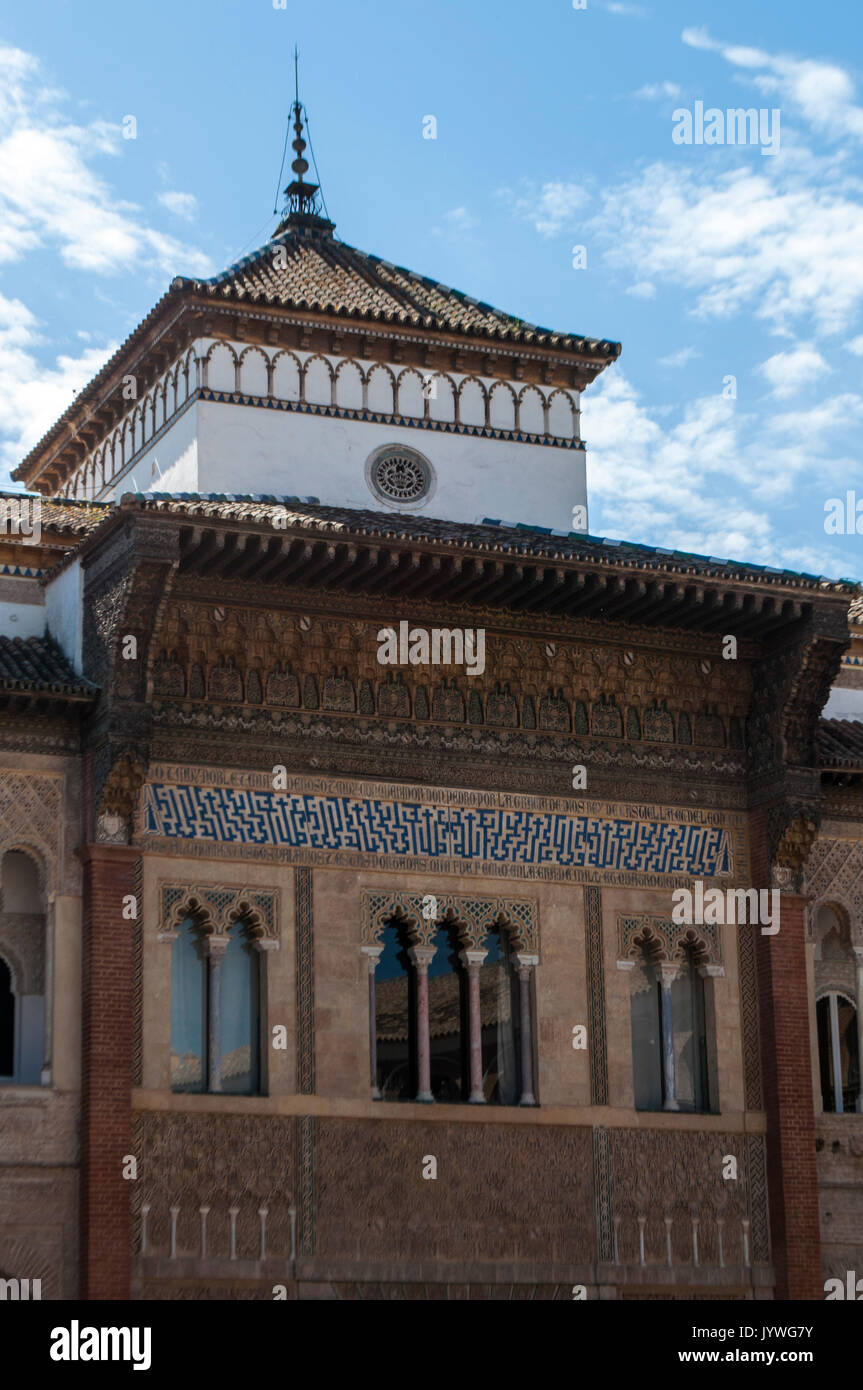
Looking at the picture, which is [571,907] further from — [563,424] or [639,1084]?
[563,424]

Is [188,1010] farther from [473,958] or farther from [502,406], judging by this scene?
[502,406]

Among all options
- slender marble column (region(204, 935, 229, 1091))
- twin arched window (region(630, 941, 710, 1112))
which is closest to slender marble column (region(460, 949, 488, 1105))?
twin arched window (region(630, 941, 710, 1112))

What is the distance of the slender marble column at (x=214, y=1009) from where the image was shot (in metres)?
15.7

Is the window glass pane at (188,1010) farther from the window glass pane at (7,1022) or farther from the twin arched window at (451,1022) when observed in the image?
the twin arched window at (451,1022)

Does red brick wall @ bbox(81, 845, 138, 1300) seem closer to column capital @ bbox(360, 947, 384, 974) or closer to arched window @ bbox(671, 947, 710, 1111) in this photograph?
column capital @ bbox(360, 947, 384, 974)

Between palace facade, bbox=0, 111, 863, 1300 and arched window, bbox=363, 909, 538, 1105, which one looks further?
arched window, bbox=363, 909, 538, 1105

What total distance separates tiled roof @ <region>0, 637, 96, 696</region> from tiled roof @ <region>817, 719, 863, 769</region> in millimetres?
5184

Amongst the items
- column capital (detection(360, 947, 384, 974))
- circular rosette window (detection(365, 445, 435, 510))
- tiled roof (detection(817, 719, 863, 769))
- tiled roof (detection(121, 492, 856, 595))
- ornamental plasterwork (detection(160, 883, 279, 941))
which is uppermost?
circular rosette window (detection(365, 445, 435, 510))

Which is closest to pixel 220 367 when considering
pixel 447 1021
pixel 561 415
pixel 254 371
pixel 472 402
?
pixel 254 371

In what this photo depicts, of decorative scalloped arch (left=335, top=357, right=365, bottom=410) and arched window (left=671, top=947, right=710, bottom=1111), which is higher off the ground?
decorative scalloped arch (left=335, top=357, right=365, bottom=410)

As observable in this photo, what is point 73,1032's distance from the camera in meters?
15.4

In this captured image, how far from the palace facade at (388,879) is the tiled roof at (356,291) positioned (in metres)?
0.11

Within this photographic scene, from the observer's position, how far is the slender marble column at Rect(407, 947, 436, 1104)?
16172mm
